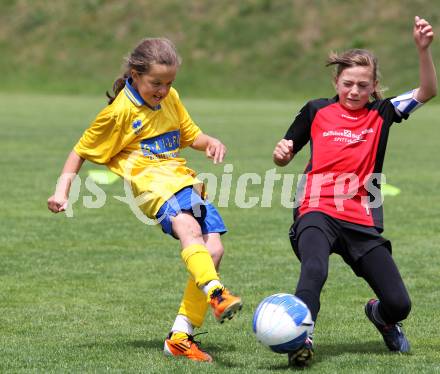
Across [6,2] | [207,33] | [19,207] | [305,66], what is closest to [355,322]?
[19,207]

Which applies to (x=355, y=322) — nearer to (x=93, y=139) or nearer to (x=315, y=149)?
(x=315, y=149)

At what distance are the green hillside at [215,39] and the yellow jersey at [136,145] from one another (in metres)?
41.4

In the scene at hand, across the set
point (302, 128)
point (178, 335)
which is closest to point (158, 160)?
point (302, 128)

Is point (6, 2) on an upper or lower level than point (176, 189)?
upper

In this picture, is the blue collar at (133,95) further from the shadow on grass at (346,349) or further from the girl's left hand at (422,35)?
the shadow on grass at (346,349)

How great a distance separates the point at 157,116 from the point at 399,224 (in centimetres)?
570

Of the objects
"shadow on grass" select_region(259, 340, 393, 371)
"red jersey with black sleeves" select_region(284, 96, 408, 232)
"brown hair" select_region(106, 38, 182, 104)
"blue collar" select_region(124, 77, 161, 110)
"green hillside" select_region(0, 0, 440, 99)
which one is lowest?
"shadow on grass" select_region(259, 340, 393, 371)

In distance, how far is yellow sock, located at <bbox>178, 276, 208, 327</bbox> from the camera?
18.9ft

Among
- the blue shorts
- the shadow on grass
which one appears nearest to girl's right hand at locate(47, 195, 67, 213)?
the blue shorts

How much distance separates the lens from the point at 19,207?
11977 millimetres

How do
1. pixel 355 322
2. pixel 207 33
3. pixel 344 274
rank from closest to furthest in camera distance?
pixel 355 322 → pixel 344 274 → pixel 207 33

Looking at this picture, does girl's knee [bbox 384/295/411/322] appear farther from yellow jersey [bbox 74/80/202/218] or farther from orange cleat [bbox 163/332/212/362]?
yellow jersey [bbox 74/80/202/218]

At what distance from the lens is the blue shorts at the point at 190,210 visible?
5648 mm

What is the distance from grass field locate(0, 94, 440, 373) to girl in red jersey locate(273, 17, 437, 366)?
416 mm
